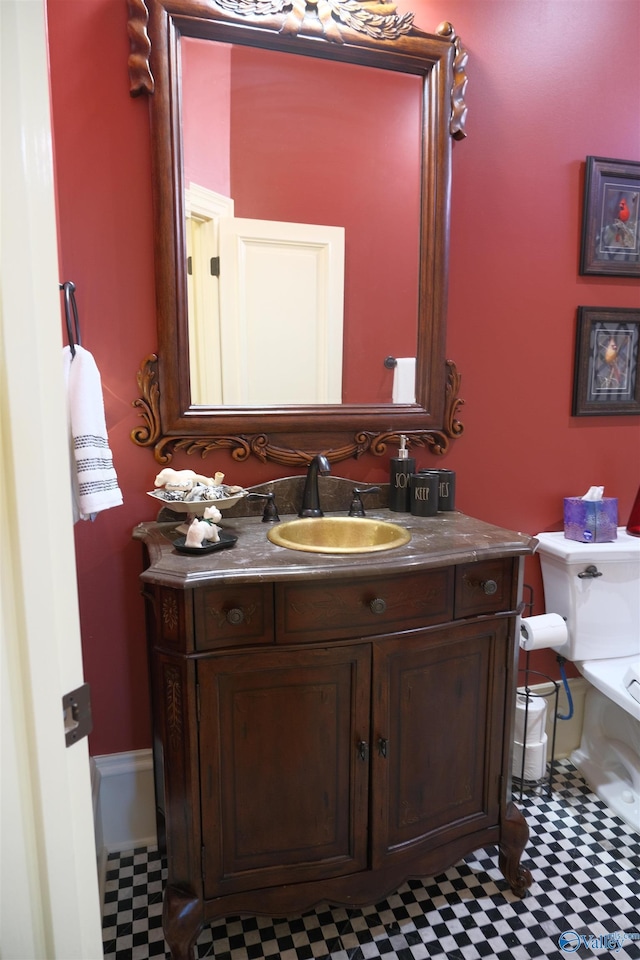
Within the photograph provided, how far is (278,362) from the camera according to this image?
1.72 meters

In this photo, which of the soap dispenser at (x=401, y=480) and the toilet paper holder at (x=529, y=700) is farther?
the toilet paper holder at (x=529, y=700)

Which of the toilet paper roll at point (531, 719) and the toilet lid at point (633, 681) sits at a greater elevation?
the toilet lid at point (633, 681)

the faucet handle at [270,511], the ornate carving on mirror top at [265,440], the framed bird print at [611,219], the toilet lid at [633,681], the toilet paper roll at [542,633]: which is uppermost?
the framed bird print at [611,219]

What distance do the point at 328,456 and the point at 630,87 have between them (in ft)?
5.14

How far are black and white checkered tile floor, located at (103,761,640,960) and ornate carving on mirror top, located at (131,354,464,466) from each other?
3.85ft

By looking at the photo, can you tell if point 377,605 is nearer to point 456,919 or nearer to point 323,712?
point 323,712

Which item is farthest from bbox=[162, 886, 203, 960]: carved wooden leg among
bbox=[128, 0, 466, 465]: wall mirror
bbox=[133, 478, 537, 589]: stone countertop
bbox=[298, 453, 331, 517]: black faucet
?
bbox=[128, 0, 466, 465]: wall mirror

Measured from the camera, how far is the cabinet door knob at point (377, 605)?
1324 millimetres

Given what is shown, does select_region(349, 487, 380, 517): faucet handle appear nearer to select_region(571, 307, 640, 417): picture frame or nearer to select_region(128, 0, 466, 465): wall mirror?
select_region(128, 0, 466, 465): wall mirror

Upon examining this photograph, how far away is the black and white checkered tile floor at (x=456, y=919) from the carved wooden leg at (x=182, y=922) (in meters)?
0.17

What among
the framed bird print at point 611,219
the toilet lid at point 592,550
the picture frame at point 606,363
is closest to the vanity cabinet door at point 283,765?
the toilet lid at point 592,550

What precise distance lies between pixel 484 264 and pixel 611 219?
497mm

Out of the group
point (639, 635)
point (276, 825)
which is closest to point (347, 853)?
point (276, 825)

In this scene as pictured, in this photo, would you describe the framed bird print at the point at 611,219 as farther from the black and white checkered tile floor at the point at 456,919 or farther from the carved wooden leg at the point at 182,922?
the carved wooden leg at the point at 182,922
